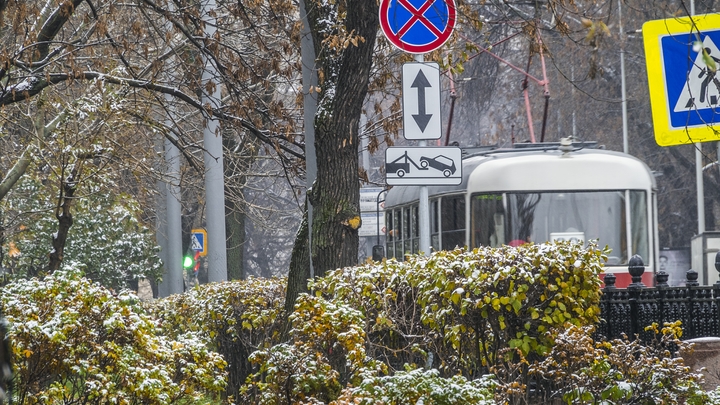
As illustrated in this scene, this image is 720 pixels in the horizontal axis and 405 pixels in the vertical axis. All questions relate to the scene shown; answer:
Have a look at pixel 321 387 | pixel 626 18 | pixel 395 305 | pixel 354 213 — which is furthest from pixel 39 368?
pixel 626 18

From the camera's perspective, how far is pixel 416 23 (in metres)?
8.33

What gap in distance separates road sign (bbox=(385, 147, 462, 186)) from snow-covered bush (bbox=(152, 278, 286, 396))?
209cm

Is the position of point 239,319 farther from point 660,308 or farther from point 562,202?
Answer: point 562,202

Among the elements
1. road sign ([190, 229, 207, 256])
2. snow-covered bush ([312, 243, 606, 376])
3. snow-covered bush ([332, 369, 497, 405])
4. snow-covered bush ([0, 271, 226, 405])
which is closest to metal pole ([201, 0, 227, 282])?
road sign ([190, 229, 207, 256])

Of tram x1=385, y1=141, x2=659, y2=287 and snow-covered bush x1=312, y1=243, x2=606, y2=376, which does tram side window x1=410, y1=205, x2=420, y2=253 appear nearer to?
tram x1=385, y1=141, x2=659, y2=287

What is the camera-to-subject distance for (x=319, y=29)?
28.5 ft

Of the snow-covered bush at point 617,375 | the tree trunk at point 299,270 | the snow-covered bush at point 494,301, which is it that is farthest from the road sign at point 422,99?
the snow-covered bush at point 617,375

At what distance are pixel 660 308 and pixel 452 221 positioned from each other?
6428 millimetres

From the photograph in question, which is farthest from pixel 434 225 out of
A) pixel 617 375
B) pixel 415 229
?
pixel 617 375

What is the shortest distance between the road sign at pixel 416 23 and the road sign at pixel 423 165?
82 cm

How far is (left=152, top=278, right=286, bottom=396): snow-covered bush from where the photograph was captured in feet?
31.4

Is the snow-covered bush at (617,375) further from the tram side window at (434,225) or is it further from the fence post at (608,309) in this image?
the tram side window at (434,225)

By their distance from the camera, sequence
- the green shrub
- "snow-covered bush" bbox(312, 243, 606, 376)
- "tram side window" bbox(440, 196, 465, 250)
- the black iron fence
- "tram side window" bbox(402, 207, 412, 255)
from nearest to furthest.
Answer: "snow-covered bush" bbox(312, 243, 606, 376) → the green shrub → the black iron fence → "tram side window" bbox(440, 196, 465, 250) → "tram side window" bbox(402, 207, 412, 255)

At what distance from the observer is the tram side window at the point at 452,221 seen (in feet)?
46.6
